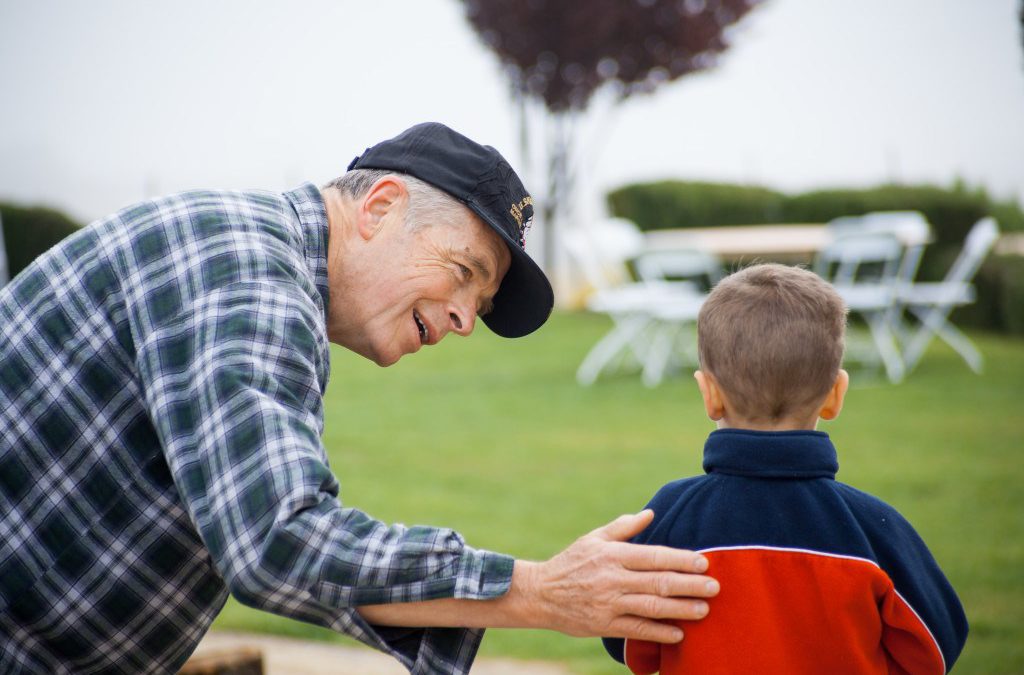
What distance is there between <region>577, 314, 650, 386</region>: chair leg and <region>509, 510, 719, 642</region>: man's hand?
20.5ft

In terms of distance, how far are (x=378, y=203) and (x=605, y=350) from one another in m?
7.45

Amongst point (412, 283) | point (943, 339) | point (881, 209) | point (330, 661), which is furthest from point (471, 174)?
point (881, 209)

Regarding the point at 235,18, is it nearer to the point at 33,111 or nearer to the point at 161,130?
the point at 161,130

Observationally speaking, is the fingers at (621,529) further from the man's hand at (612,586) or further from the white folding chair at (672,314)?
the white folding chair at (672,314)

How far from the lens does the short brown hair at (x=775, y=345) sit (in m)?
1.41

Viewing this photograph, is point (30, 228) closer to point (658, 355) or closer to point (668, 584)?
point (658, 355)

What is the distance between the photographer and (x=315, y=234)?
160cm

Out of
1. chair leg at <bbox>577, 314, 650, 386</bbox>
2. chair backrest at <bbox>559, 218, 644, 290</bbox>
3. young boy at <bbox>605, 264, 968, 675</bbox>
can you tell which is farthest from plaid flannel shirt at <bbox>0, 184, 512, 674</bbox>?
chair backrest at <bbox>559, 218, 644, 290</bbox>

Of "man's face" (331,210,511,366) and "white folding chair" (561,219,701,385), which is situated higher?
"man's face" (331,210,511,366)

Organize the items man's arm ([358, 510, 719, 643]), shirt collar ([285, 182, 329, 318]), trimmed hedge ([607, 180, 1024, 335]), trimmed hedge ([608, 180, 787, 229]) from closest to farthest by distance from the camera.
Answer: man's arm ([358, 510, 719, 643])
shirt collar ([285, 182, 329, 318])
trimmed hedge ([607, 180, 1024, 335])
trimmed hedge ([608, 180, 787, 229])

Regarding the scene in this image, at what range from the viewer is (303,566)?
45.1 inches

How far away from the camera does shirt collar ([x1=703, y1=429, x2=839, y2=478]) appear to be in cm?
137

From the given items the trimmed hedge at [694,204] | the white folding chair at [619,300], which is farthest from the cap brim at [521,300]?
the trimmed hedge at [694,204]

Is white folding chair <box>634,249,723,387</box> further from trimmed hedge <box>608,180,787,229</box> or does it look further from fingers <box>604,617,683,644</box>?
fingers <box>604,617,683,644</box>
